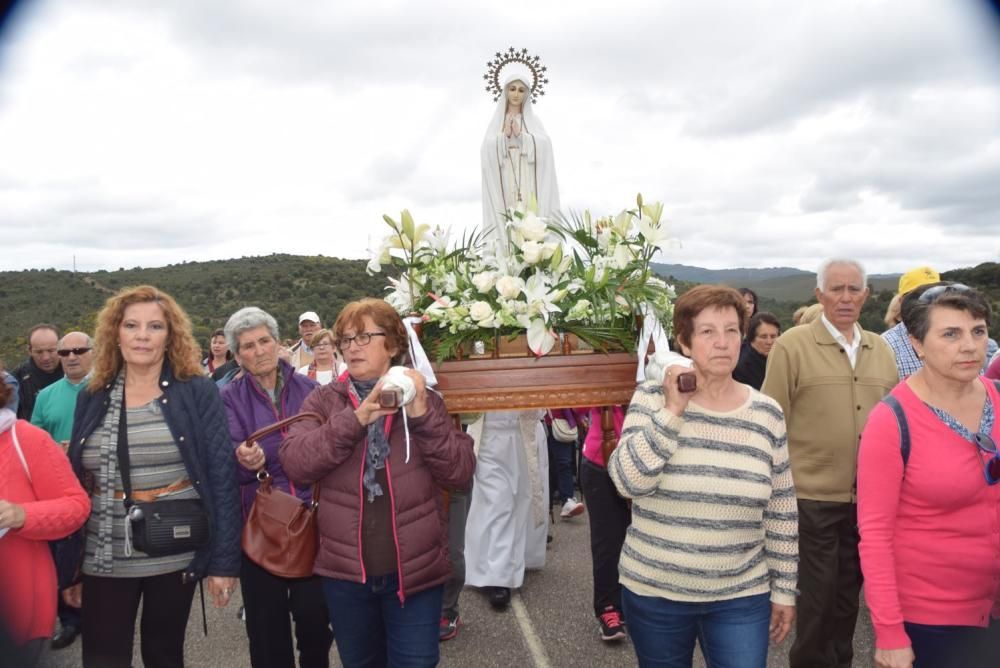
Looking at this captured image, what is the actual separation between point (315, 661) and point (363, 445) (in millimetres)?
1353

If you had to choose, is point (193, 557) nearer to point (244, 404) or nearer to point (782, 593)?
point (244, 404)

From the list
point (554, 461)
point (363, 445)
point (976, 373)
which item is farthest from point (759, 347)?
point (363, 445)

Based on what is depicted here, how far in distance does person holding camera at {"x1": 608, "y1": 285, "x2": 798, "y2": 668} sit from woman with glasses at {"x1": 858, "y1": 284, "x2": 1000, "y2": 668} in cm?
30

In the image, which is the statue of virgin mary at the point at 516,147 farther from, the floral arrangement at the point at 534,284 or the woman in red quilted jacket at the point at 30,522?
the woman in red quilted jacket at the point at 30,522

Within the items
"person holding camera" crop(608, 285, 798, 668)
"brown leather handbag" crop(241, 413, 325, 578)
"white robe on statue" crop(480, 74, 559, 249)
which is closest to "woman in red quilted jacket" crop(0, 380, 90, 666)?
"brown leather handbag" crop(241, 413, 325, 578)

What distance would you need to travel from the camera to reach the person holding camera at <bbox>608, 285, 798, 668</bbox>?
7.93 feet

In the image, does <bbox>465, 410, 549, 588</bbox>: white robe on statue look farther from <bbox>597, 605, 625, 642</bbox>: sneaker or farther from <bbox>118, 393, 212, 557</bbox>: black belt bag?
<bbox>118, 393, 212, 557</bbox>: black belt bag

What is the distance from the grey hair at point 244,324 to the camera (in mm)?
3598

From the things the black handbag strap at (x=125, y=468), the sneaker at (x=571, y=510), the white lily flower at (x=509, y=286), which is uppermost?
the white lily flower at (x=509, y=286)

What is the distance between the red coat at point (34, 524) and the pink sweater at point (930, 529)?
300 cm

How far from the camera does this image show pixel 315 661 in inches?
134

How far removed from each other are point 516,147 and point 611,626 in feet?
10.4

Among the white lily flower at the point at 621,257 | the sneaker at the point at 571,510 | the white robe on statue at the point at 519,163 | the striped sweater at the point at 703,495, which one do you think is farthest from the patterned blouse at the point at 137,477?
the sneaker at the point at 571,510

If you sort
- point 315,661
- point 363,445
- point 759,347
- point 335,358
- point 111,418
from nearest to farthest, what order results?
point 363,445 → point 111,418 → point 315,661 → point 759,347 → point 335,358
